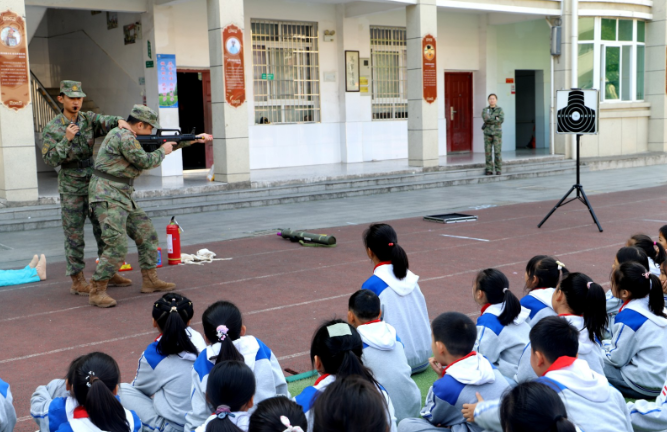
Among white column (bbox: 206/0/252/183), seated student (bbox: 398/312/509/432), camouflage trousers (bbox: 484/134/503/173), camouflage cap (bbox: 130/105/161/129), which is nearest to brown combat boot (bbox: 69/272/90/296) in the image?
camouflage cap (bbox: 130/105/161/129)

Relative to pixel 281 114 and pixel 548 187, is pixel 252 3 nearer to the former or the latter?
pixel 281 114

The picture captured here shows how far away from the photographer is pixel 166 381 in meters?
3.63

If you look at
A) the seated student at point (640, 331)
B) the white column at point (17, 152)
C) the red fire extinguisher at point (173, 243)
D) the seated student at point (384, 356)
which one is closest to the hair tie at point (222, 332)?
the seated student at point (384, 356)

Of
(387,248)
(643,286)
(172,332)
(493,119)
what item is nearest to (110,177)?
(387,248)

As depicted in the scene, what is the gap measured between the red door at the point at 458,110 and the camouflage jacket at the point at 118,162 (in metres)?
15.0

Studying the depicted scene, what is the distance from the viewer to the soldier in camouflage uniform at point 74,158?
6.87m

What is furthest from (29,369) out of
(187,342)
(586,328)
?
(586,328)

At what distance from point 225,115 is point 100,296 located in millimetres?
7545

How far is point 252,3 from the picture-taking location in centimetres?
1636

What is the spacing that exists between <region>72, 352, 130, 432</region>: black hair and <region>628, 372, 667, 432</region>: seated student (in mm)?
2469

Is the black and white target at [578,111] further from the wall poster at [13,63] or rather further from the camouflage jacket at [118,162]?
the wall poster at [13,63]

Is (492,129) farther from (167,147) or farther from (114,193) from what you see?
(114,193)

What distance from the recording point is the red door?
20516 millimetres

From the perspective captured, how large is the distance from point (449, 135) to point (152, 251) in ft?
49.2
